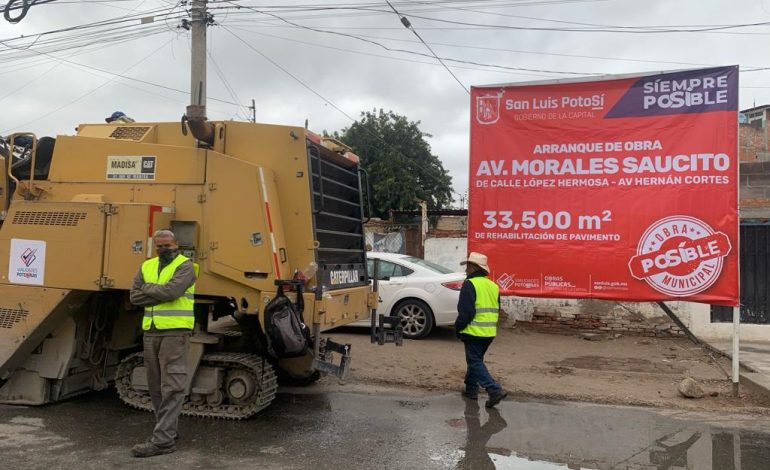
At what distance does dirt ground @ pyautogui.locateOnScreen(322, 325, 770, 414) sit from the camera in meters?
6.10

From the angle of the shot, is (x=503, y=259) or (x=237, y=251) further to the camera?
(x=503, y=259)

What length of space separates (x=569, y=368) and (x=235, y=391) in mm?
4324

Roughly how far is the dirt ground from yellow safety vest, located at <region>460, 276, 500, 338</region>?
91 centimetres

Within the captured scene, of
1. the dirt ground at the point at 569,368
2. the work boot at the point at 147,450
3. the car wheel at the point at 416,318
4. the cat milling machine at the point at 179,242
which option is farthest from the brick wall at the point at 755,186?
the work boot at the point at 147,450

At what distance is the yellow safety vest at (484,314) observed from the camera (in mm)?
5766

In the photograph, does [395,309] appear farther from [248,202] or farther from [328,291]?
[248,202]

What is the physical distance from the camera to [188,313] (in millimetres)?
4445

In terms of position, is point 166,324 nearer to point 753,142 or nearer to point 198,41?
point 198,41

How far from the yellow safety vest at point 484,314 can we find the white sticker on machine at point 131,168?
3316 mm

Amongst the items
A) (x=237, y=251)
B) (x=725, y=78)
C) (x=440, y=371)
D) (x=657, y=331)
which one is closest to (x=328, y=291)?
(x=237, y=251)

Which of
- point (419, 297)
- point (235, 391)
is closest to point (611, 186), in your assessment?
point (419, 297)

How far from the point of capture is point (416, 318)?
9.24 metres

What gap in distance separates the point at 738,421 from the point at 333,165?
4.54 m

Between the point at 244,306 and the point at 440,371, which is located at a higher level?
the point at 244,306
